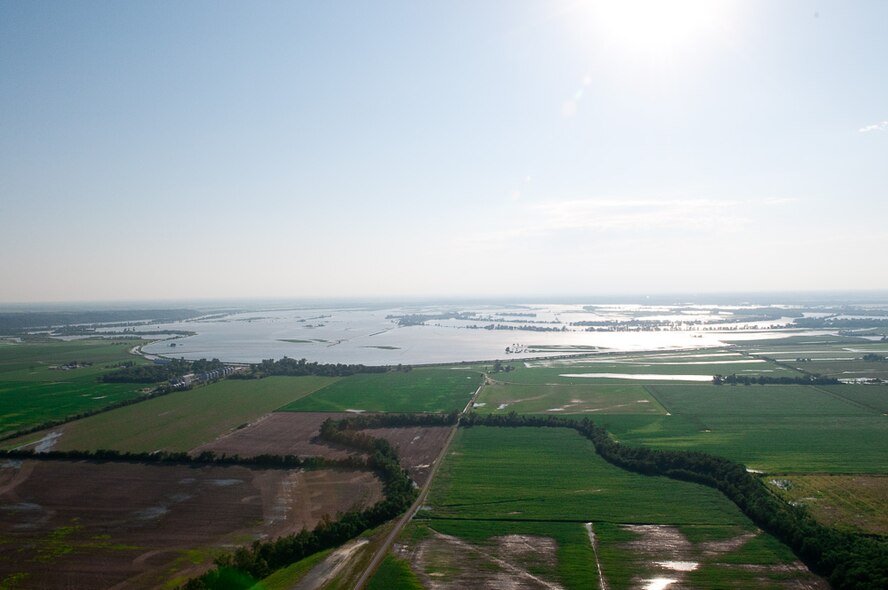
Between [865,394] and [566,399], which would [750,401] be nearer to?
[865,394]

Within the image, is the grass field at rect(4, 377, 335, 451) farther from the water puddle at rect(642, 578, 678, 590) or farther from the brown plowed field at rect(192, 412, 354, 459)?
the water puddle at rect(642, 578, 678, 590)

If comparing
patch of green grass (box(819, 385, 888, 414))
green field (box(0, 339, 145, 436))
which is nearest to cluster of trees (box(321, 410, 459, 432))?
green field (box(0, 339, 145, 436))

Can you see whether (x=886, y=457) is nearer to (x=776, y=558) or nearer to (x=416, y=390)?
(x=776, y=558)

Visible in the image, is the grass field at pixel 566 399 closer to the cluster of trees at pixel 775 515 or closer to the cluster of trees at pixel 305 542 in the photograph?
the cluster of trees at pixel 775 515

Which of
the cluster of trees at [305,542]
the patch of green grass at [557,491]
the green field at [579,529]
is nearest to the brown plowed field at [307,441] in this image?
the patch of green grass at [557,491]

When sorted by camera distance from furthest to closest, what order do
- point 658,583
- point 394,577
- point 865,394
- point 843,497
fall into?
point 865,394 → point 843,497 → point 394,577 → point 658,583

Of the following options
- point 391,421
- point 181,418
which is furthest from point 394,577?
point 181,418
